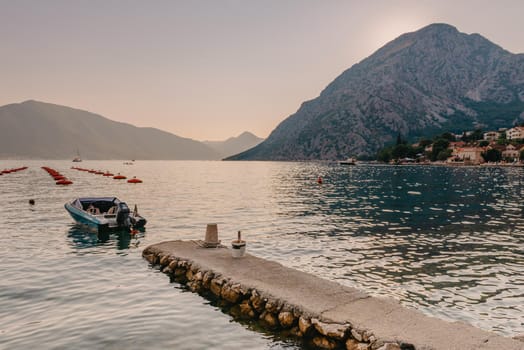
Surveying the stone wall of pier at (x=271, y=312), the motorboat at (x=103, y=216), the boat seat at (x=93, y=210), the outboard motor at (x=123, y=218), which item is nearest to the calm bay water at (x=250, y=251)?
the stone wall of pier at (x=271, y=312)

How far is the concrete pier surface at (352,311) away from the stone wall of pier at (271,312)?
0.14 feet

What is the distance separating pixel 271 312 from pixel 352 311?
10.9 ft

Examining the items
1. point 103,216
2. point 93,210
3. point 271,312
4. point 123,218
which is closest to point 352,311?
point 271,312

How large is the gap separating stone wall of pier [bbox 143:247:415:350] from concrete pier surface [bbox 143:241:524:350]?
4cm

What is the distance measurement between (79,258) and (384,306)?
20.9 metres

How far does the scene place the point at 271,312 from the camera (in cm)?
1499

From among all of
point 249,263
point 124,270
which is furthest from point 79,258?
point 249,263

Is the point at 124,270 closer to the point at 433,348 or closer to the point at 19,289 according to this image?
the point at 19,289

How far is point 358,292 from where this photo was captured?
16.1m

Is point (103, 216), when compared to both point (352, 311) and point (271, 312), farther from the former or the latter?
Answer: point (352, 311)

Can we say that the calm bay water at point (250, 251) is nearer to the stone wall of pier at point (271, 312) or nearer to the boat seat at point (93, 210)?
the stone wall of pier at point (271, 312)

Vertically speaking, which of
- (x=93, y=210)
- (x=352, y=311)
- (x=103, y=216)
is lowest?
(x=352, y=311)

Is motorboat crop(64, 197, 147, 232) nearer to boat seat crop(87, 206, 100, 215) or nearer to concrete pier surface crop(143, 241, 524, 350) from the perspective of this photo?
boat seat crop(87, 206, 100, 215)

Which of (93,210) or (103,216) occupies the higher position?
(93,210)
